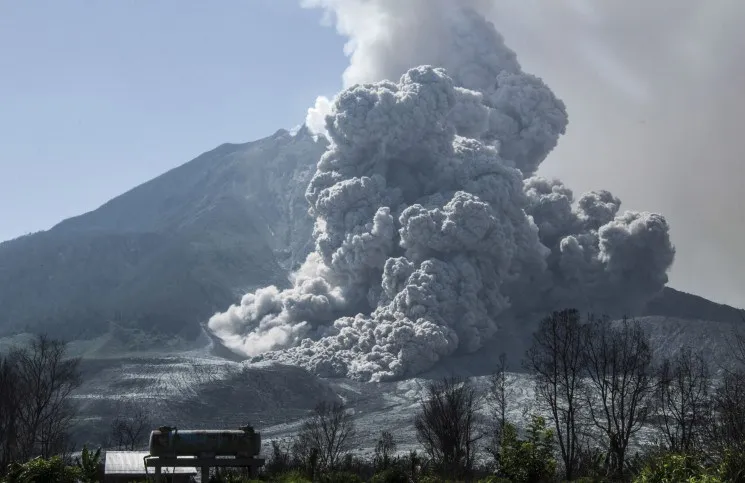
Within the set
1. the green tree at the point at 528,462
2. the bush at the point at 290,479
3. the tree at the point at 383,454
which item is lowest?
the tree at the point at 383,454

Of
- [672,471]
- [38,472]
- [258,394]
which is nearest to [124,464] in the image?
[38,472]

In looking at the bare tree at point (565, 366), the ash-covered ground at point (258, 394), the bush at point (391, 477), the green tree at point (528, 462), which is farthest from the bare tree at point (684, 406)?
the ash-covered ground at point (258, 394)

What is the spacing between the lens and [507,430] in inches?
1212

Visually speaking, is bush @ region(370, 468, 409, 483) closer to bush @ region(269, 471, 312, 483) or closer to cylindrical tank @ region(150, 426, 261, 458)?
bush @ region(269, 471, 312, 483)

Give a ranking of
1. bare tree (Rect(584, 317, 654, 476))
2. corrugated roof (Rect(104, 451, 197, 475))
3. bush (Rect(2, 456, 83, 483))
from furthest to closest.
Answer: corrugated roof (Rect(104, 451, 197, 475)), bare tree (Rect(584, 317, 654, 476)), bush (Rect(2, 456, 83, 483))

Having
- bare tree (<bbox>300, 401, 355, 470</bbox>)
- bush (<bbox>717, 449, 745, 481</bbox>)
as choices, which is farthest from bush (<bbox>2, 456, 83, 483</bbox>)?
bare tree (<bbox>300, 401, 355, 470</bbox>)

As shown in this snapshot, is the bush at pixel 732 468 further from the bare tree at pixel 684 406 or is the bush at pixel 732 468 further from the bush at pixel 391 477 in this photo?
the bush at pixel 391 477

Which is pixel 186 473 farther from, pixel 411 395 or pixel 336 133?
pixel 336 133

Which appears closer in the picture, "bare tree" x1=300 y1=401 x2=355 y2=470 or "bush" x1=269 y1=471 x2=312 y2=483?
"bush" x1=269 y1=471 x2=312 y2=483

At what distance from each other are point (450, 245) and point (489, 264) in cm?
1121

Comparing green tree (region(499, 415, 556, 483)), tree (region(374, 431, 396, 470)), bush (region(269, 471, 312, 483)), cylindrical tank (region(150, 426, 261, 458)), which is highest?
cylindrical tank (region(150, 426, 261, 458))

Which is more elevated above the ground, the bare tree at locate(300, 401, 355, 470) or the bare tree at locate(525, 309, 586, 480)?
the bare tree at locate(525, 309, 586, 480)

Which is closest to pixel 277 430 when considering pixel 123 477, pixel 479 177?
pixel 479 177

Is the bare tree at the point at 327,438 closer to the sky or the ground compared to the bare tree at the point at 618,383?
closer to the ground
